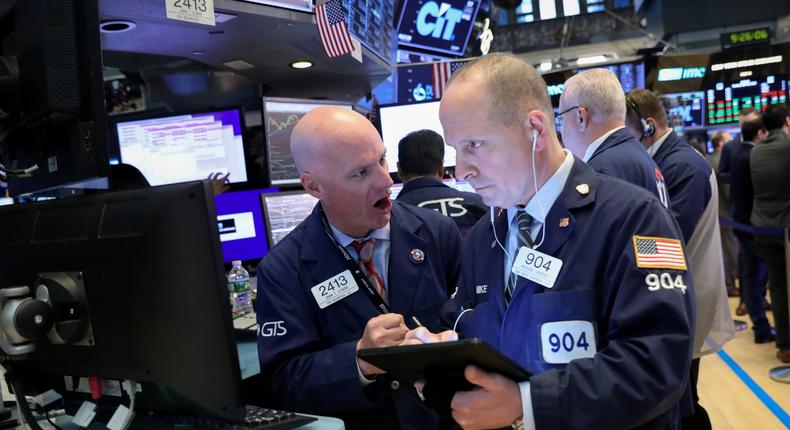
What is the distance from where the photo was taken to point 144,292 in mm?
1251

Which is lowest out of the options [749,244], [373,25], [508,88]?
[749,244]

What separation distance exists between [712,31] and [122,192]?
13.5m

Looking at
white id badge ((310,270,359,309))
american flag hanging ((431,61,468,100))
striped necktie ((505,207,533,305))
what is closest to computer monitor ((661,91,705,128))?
american flag hanging ((431,61,468,100))

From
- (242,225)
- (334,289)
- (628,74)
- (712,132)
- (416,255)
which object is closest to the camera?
(334,289)

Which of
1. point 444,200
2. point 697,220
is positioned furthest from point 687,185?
point 444,200

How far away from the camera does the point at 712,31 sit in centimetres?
1267

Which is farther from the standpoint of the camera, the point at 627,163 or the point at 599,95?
the point at 599,95

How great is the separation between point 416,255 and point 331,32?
1.56m

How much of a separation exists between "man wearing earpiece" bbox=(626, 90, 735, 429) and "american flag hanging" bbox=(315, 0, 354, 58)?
5.76 ft

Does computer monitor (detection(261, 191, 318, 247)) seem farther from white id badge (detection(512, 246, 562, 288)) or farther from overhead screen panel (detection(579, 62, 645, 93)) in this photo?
overhead screen panel (detection(579, 62, 645, 93))

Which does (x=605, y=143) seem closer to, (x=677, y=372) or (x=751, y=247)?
(x=677, y=372)

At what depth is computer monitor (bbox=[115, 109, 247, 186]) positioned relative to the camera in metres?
3.99

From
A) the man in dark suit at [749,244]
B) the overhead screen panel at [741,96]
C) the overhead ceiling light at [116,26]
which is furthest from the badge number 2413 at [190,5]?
the overhead screen panel at [741,96]

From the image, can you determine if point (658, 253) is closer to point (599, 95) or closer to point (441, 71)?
point (599, 95)
